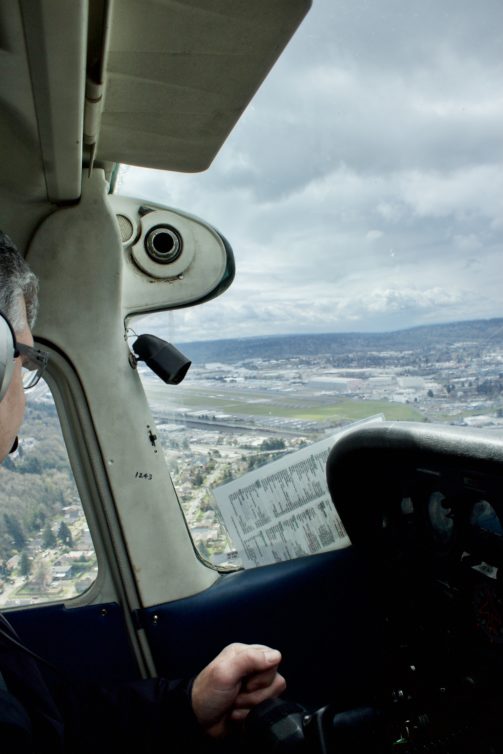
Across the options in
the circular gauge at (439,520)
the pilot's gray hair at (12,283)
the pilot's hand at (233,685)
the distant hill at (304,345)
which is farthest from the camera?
the distant hill at (304,345)

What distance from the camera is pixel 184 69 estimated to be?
131cm

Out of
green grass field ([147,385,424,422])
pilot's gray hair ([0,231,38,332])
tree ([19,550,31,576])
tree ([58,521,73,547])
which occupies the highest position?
pilot's gray hair ([0,231,38,332])

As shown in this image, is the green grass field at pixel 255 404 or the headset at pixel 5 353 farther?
the green grass field at pixel 255 404

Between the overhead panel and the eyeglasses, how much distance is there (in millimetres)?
593

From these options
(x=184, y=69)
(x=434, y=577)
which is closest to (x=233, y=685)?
(x=434, y=577)

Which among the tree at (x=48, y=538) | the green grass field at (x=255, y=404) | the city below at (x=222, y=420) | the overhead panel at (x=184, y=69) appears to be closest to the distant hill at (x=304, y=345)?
the city below at (x=222, y=420)

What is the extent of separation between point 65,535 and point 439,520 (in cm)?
121

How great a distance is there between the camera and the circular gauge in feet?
5.70

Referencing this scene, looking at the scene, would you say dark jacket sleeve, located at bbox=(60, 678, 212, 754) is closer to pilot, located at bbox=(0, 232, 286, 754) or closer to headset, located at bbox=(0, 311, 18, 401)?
pilot, located at bbox=(0, 232, 286, 754)

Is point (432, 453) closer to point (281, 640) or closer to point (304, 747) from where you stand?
point (304, 747)

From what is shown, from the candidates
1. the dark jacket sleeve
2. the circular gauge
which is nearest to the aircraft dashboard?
the circular gauge

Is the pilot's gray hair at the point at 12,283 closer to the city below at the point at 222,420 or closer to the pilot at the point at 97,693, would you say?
the pilot at the point at 97,693

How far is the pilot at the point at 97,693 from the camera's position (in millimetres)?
1214

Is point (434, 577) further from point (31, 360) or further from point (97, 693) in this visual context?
point (31, 360)
